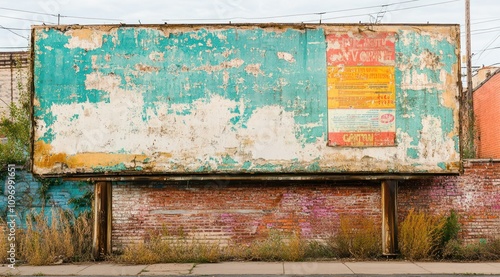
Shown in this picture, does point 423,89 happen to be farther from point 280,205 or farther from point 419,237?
point 280,205

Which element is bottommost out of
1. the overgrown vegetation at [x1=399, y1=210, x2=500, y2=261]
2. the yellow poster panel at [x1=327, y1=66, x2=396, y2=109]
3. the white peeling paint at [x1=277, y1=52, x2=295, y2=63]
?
the overgrown vegetation at [x1=399, y1=210, x2=500, y2=261]

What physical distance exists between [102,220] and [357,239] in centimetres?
620

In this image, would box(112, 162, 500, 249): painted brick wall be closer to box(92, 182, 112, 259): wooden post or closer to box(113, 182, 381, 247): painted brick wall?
box(113, 182, 381, 247): painted brick wall

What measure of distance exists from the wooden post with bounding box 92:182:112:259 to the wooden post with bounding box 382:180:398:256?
6.74 meters

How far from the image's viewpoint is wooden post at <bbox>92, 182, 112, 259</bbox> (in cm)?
1273

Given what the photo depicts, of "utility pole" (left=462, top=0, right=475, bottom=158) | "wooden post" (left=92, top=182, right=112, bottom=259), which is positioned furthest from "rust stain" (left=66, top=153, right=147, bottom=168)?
"utility pole" (left=462, top=0, right=475, bottom=158)

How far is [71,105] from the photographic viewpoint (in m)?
12.6

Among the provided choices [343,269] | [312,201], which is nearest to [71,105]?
[312,201]

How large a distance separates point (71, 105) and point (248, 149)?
4358mm

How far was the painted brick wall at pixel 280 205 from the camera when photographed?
13242 mm

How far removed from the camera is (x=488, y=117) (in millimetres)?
21516

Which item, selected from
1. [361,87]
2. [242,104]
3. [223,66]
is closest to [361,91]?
[361,87]

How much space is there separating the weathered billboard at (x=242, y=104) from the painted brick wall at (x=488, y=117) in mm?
9028

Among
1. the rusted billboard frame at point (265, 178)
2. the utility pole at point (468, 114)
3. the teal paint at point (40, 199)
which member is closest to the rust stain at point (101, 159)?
the rusted billboard frame at point (265, 178)
